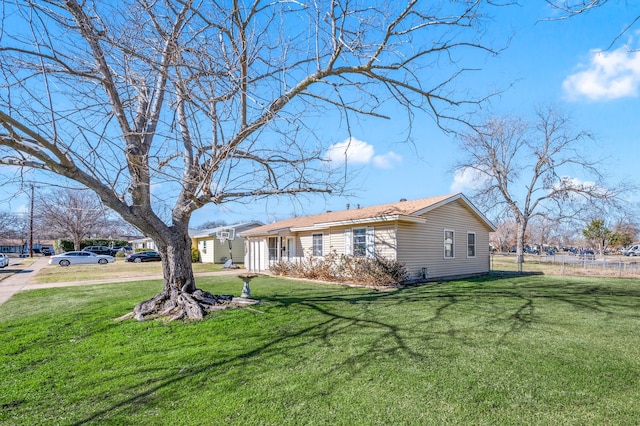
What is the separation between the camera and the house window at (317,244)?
55.1 ft

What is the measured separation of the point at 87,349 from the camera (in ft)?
17.1

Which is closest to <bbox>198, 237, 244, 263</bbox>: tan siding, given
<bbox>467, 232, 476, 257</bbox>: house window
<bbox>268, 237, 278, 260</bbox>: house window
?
<bbox>268, 237, 278, 260</bbox>: house window

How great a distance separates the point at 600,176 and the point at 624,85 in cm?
2278

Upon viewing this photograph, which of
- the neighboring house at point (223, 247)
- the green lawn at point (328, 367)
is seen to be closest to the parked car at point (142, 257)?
the neighboring house at point (223, 247)

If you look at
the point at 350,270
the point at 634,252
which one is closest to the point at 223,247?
the point at 350,270

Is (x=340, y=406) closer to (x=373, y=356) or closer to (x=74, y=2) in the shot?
(x=373, y=356)

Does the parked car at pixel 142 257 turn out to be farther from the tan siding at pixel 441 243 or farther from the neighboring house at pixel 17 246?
the neighboring house at pixel 17 246

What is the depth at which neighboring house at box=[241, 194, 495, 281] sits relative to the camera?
1345cm

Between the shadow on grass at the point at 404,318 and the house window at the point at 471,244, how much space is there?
5210mm

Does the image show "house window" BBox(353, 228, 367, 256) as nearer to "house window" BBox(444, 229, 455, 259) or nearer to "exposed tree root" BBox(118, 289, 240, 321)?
"house window" BBox(444, 229, 455, 259)

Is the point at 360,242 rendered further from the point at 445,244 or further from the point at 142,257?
the point at 142,257

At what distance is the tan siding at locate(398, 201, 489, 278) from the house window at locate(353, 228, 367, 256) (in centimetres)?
171

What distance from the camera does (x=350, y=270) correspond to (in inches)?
527

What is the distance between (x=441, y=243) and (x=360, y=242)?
138 inches
